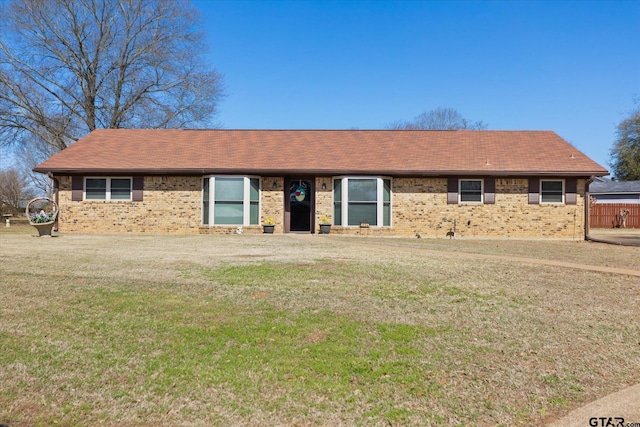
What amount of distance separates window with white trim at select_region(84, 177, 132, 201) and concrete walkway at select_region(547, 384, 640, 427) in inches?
723

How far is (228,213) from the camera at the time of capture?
1894 centimetres

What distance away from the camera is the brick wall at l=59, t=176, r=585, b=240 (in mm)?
18906

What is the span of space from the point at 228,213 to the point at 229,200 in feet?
1.66

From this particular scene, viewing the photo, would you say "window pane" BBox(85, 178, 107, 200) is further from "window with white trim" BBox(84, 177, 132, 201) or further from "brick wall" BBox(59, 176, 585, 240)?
"brick wall" BBox(59, 176, 585, 240)

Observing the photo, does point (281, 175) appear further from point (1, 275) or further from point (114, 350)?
point (114, 350)

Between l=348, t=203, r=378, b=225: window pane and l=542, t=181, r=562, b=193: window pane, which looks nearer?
l=348, t=203, r=378, b=225: window pane

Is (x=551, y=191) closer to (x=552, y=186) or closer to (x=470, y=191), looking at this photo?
(x=552, y=186)

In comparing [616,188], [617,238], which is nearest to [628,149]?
[616,188]

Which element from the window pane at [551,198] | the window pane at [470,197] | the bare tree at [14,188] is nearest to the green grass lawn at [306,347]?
the window pane at [470,197]

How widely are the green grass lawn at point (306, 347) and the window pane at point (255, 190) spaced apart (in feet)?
35.5

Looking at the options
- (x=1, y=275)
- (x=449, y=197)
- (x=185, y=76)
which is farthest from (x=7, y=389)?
(x=185, y=76)

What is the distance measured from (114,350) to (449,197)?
16345 mm

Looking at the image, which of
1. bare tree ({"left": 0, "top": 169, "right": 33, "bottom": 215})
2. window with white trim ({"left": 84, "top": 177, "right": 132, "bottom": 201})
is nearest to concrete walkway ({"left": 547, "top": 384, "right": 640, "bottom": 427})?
window with white trim ({"left": 84, "top": 177, "right": 132, "bottom": 201})

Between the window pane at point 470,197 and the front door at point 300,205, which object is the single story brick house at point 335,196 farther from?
the front door at point 300,205
